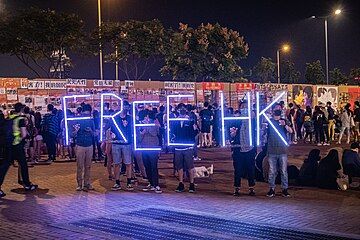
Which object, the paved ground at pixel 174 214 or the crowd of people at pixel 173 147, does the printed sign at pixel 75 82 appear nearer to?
the crowd of people at pixel 173 147

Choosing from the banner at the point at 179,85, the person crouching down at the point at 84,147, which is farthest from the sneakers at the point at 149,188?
the banner at the point at 179,85

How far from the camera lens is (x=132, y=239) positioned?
26.0 feet

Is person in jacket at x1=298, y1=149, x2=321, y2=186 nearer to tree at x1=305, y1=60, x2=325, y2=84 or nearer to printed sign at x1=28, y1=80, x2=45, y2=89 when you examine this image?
printed sign at x1=28, y1=80, x2=45, y2=89

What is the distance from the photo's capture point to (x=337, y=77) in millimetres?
73688

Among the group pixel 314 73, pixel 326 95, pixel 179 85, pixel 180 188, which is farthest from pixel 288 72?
pixel 180 188

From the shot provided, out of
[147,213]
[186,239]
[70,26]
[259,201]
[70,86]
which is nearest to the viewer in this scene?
[186,239]

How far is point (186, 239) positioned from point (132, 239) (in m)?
0.81

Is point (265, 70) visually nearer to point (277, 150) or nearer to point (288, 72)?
point (288, 72)

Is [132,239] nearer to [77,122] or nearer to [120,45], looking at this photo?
[77,122]

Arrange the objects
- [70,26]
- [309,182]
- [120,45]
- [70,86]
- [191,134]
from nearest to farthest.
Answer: [191,134], [309,182], [70,86], [70,26], [120,45]

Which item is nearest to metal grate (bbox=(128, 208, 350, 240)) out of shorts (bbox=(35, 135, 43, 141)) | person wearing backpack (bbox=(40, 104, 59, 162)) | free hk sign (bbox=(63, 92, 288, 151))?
free hk sign (bbox=(63, 92, 288, 151))

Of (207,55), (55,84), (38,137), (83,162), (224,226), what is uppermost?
(207,55)

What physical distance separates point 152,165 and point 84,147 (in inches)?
65.4

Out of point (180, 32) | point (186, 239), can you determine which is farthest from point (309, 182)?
point (180, 32)
